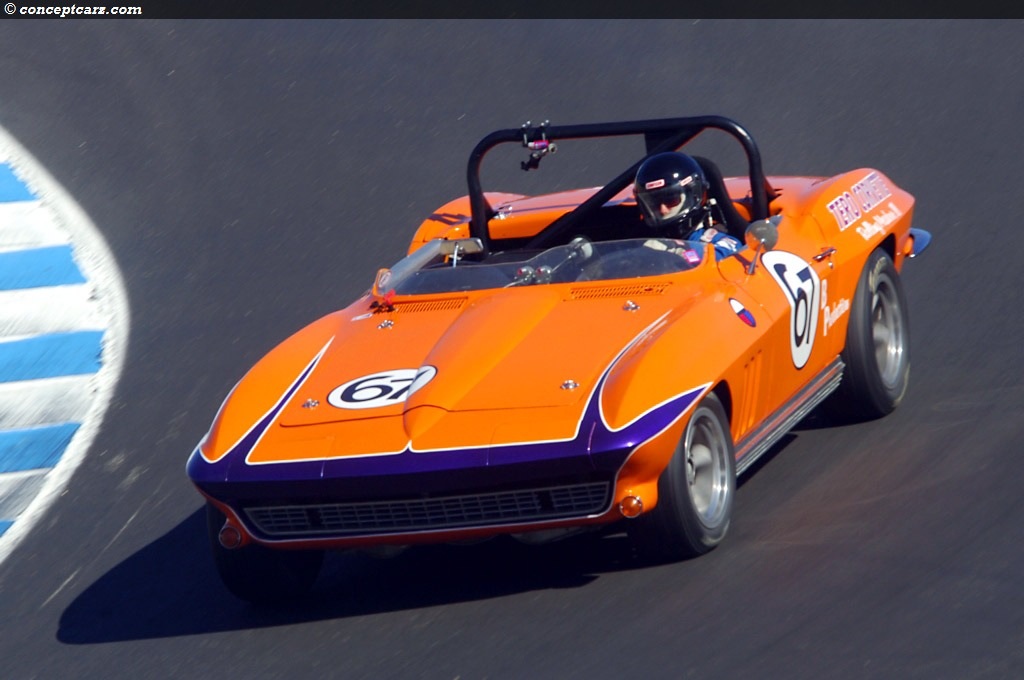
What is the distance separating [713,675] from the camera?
16.3 feet

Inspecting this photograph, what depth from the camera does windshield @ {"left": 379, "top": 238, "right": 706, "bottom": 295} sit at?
6840 mm

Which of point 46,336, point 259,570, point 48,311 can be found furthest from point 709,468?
point 48,311

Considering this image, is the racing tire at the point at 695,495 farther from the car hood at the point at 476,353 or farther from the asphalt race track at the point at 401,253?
the car hood at the point at 476,353

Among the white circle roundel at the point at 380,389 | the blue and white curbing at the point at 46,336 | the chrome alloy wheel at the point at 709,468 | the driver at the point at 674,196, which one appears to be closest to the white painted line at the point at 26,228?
the blue and white curbing at the point at 46,336

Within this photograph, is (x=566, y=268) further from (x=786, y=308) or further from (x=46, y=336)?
(x=46, y=336)

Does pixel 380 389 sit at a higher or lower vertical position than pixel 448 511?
higher

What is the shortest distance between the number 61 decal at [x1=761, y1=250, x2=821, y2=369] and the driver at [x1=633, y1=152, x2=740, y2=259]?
0.25 m

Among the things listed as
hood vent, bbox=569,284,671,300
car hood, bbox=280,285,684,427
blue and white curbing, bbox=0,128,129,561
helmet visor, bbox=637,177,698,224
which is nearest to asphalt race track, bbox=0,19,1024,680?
blue and white curbing, bbox=0,128,129,561

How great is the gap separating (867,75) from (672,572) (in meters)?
6.87

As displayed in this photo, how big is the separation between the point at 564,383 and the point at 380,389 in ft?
2.32

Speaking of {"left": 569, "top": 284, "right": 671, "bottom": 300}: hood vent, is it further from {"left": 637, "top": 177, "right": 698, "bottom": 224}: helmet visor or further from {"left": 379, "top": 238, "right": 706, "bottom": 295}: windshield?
{"left": 637, "top": 177, "right": 698, "bottom": 224}: helmet visor

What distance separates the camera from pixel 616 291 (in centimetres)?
669
